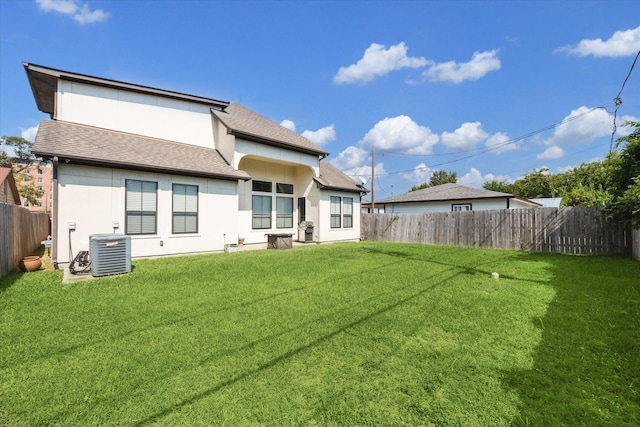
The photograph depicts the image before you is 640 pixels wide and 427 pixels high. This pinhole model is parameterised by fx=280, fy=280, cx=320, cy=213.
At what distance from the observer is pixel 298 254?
10.5m

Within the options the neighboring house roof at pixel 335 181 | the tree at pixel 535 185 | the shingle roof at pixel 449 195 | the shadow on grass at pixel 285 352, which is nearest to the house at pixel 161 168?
the neighboring house roof at pixel 335 181

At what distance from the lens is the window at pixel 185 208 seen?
9.93 meters

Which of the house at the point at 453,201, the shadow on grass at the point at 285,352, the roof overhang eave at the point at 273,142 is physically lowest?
the shadow on grass at the point at 285,352

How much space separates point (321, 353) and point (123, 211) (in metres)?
8.54

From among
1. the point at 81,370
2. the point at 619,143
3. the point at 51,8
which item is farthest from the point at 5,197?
the point at 619,143

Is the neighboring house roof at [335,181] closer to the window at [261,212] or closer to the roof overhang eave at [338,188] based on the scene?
the roof overhang eave at [338,188]

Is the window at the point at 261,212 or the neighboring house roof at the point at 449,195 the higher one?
the neighboring house roof at the point at 449,195

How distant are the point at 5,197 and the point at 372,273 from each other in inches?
826

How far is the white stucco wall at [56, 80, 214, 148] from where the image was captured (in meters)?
9.55

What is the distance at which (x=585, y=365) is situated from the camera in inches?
115

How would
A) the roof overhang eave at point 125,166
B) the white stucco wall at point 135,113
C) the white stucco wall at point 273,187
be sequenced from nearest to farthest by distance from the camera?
the roof overhang eave at point 125,166, the white stucco wall at point 135,113, the white stucco wall at point 273,187

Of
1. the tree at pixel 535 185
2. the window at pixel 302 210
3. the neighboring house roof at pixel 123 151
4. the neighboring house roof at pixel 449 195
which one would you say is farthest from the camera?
the tree at pixel 535 185

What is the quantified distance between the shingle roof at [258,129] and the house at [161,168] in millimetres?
89

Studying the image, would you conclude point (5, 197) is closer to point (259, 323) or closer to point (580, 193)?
point (259, 323)
